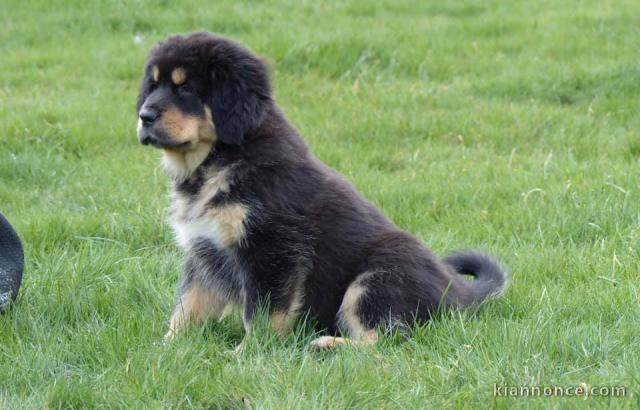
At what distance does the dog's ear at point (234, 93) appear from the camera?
12.4 feet

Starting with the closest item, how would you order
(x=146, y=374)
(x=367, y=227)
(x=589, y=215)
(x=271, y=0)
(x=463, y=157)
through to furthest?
(x=146, y=374)
(x=367, y=227)
(x=589, y=215)
(x=463, y=157)
(x=271, y=0)

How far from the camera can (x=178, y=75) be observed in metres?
3.80

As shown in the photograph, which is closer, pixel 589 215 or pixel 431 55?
pixel 589 215

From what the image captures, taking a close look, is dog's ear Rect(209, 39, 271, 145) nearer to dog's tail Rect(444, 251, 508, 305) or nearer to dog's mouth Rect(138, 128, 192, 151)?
dog's mouth Rect(138, 128, 192, 151)

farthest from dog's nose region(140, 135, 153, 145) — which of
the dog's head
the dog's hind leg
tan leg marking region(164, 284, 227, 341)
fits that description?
the dog's hind leg

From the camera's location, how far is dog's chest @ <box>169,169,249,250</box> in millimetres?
3674

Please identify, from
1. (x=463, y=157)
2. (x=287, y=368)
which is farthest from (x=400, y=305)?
(x=463, y=157)

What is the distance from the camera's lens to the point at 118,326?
3625 mm

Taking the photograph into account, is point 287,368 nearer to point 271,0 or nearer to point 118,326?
point 118,326

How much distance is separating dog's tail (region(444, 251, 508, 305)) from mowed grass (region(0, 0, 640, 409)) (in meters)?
0.07

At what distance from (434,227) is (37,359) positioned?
2536mm

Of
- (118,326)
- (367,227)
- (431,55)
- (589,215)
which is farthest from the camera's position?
(431,55)

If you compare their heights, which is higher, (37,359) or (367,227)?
Answer: (367,227)

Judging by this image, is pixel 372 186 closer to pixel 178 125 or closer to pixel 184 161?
pixel 184 161
